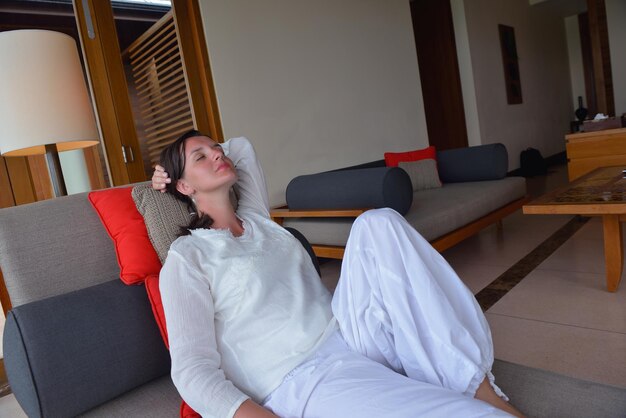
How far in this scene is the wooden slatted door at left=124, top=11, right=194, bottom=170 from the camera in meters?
3.19

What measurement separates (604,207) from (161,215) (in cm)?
173

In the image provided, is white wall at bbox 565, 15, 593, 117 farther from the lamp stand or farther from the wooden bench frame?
the lamp stand

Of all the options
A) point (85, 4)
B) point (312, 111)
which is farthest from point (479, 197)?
point (85, 4)

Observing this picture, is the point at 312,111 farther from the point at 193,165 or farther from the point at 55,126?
the point at 193,165

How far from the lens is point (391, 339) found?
1193 millimetres

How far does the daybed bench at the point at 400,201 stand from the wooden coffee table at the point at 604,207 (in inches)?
23.7

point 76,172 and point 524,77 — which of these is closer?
point 76,172

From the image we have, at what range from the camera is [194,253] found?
1.17 meters

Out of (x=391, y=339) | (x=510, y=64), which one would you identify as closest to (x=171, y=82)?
(x=391, y=339)

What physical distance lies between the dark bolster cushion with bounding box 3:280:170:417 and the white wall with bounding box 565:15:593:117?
32.3 ft

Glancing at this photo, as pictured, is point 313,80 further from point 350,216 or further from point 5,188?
point 5,188

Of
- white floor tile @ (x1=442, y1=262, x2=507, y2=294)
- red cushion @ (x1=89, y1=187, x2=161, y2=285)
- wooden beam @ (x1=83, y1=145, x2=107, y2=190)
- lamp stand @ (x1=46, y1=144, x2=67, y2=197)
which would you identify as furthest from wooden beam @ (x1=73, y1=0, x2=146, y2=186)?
white floor tile @ (x1=442, y1=262, x2=507, y2=294)

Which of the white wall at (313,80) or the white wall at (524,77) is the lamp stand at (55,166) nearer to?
the white wall at (313,80)

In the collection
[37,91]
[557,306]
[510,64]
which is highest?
[510,64]
